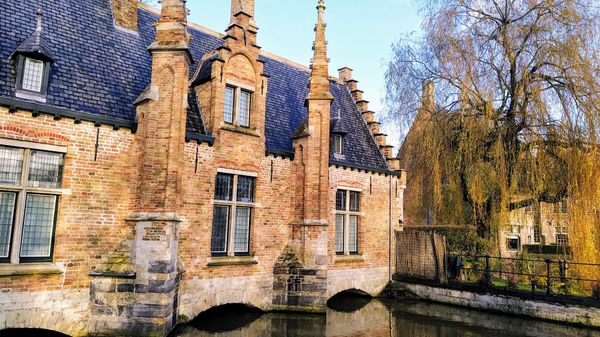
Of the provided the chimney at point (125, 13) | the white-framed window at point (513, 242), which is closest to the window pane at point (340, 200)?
the chimney at point (125, 13)

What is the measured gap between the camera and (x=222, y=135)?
10289mm

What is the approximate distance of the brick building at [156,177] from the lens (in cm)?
769

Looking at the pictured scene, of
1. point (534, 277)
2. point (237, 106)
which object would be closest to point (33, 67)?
point (237, 106)

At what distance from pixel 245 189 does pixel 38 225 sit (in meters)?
4.83

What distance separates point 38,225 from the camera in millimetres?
7703

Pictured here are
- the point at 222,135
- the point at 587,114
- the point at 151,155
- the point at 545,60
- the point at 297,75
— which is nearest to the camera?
the point at 151,155

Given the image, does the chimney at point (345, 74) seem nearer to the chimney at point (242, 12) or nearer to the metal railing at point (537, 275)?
the chimney at point (242, 12)

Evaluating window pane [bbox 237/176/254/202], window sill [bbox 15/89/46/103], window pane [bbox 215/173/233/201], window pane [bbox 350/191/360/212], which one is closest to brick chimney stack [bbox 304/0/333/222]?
window pane [bbox 237/176/254/202]

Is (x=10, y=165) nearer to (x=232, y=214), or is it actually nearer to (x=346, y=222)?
(x=232, y=214)

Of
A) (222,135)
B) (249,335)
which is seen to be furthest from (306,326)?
(222,135)

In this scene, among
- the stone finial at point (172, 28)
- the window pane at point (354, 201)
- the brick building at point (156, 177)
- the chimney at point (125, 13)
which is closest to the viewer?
the brick building at point (156, 177)

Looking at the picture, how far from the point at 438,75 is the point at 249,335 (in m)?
10.0

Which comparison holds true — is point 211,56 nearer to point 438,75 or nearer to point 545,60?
point 438,75

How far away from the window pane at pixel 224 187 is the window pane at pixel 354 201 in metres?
4.79
